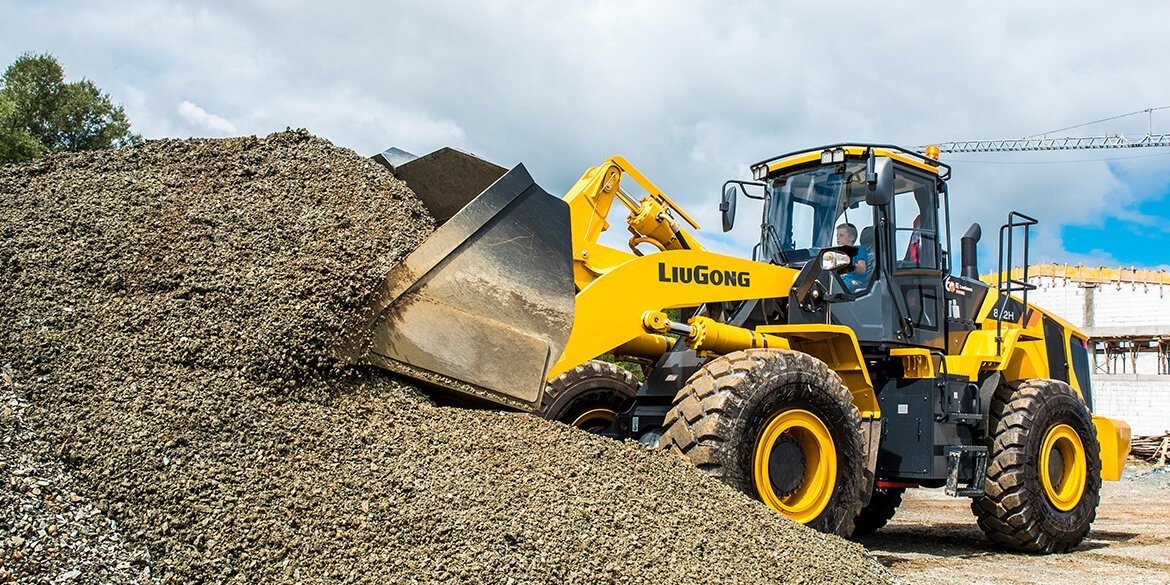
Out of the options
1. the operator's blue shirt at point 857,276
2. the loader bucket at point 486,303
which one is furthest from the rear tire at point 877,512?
the loader bucket at point 486,303

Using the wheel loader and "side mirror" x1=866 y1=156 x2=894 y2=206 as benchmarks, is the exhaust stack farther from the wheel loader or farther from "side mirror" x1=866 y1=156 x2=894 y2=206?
"side mirror" x1=866 y1=156 x2=894 y2=206

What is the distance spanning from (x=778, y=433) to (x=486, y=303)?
1.96 metres

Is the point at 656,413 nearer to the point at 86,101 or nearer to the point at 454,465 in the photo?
the point at 454,465

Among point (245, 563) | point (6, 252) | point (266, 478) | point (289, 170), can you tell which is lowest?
point (245, 563)

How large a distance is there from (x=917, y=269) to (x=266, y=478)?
5.31 metres

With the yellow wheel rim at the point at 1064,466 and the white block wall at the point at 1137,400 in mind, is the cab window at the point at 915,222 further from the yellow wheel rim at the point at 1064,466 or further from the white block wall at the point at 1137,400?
the white block wall at the point at 1137,400

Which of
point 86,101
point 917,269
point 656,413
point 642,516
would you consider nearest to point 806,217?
point 917,269

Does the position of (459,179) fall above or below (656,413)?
above

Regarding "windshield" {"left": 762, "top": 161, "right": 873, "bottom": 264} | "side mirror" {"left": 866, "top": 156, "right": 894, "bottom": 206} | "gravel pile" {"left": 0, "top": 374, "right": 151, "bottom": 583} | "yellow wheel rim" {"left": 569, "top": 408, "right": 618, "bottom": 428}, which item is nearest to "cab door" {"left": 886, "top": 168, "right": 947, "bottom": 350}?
"windshield" {"left": 762, "top": 161, "right": 873, "bottom": 264}

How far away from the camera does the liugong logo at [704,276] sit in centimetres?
584

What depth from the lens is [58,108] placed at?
21766mm

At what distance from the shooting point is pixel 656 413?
6.11 meters

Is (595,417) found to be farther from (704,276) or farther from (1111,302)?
(1111,302)

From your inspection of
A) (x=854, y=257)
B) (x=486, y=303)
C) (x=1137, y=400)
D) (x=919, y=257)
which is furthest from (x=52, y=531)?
(x=1137, y=400)
